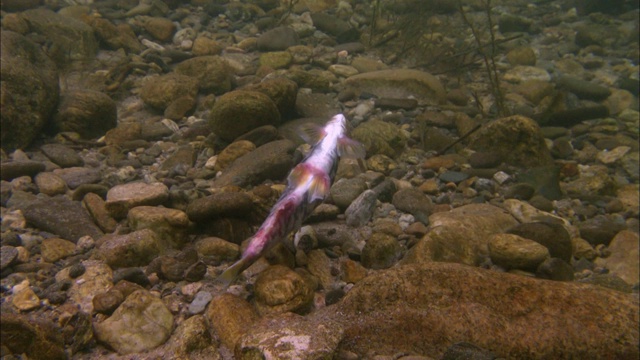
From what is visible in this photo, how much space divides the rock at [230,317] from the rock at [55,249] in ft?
5.10

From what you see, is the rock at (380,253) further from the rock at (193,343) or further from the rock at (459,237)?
the rock at (193,343)

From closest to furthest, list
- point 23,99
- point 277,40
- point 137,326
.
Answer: point 137,326 → point 23,99 → point 277,40

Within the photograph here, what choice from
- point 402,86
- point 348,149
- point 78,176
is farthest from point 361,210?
point 402,86

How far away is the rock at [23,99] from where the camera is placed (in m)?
4.82

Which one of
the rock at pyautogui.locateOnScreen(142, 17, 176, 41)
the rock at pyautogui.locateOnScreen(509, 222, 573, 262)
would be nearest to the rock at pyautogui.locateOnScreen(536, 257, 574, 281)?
the rock at pyautogui.locateOnScreen(509, 222, 573, 262)

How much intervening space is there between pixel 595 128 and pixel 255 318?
21.4ft

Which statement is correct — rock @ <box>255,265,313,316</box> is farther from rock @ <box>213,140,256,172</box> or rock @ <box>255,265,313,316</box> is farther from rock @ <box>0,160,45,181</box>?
rock @ <box>0,160,45,181</box>

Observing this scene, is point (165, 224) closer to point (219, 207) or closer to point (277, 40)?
point (219, 207)

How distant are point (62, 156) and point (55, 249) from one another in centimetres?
210

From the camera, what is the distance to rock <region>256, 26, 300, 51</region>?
8.38 m

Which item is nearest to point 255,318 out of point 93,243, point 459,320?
point 459,320

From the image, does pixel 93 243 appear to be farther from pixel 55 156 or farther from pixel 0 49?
pixel 0 49

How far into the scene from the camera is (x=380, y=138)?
5.15 meters

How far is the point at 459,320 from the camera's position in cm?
229
